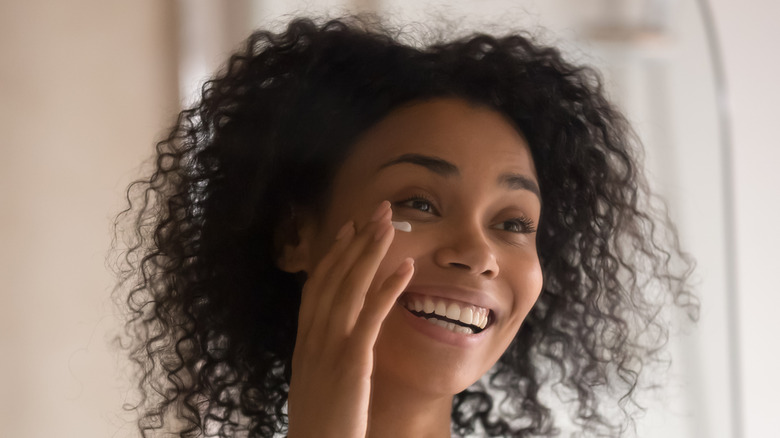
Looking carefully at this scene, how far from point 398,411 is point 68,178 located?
514mm

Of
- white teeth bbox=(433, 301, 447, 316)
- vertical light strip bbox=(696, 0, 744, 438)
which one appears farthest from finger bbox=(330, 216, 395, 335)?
vertical light strip bbox=(696, 0, 744, 438)

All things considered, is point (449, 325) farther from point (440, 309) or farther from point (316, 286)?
point (316, 286)

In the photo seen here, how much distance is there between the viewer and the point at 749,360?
156cm

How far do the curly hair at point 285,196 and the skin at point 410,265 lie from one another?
0.16ft

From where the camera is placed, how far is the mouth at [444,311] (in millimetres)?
944

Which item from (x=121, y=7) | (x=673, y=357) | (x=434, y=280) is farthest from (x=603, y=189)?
(x=121, y=7)

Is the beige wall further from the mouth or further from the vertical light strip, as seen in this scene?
the vertical light strip

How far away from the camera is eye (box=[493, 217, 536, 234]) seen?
1.01 m

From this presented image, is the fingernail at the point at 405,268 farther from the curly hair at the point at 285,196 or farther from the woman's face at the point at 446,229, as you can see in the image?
the curly hair at the point at 285,196

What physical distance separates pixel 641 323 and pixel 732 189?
30cm

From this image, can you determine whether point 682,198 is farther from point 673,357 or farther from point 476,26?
point 476,26

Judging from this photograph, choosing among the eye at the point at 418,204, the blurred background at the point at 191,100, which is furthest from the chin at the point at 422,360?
the blurred background at the point at 191,100

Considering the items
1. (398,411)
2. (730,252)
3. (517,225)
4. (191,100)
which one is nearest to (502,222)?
(517,225)

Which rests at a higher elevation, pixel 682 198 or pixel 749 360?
pixel 682 198
